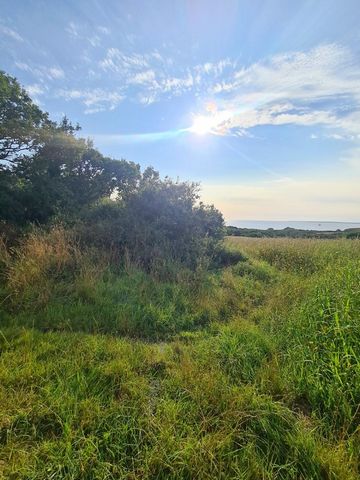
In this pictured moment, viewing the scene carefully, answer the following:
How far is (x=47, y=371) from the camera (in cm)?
282

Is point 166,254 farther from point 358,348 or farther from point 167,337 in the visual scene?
point 358,348

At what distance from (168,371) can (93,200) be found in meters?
15.5

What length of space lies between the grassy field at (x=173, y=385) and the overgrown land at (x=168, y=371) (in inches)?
0.5

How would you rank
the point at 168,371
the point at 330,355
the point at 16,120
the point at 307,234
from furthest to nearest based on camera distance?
the point at 307,234, the point at 16,120, the point at 168,371, the point at 330,355

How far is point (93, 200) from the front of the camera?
17.2 meters

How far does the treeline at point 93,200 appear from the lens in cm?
811

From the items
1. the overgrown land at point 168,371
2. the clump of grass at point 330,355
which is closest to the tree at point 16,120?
the overgrown land at point 168,371

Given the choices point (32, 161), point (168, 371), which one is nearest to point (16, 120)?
point (32, 161)

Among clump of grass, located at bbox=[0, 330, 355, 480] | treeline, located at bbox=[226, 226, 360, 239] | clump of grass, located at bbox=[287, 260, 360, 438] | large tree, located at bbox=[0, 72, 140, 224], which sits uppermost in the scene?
large tree, located at bbox=[0, 72, 140, 224]

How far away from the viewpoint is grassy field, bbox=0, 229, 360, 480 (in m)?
1.96

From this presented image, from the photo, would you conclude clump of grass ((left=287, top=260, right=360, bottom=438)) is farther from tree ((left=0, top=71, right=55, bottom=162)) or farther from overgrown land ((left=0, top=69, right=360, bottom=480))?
tree ((left=0, top=71, right=55, bottom=162))

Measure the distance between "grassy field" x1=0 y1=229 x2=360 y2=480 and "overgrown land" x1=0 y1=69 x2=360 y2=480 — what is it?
13mm

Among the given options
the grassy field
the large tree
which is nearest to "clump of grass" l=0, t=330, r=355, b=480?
the grassy field

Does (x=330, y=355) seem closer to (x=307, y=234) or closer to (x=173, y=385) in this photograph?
(x=173, y=385)
